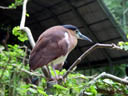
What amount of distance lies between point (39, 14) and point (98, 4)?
79.2 inches

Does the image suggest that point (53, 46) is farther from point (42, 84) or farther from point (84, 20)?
point (84, 20)

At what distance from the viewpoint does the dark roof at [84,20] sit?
6.42 m

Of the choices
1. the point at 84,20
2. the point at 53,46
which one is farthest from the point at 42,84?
the point at 84,20

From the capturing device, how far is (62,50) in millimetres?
2602

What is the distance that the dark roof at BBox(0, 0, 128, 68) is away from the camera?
6.42m

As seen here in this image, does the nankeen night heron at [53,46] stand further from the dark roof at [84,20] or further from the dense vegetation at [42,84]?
the dark roof at [84,20]

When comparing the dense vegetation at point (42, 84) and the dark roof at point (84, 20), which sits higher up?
the dark roof at point (84, 20)

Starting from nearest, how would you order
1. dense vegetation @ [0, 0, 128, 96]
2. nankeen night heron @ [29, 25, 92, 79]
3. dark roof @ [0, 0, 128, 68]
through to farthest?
dense vegetation @ [0, 0, 128, 96] < nankeen night heron @ [29, 25, 92, 79] < dark roof @ [0, 0, 128, 68]

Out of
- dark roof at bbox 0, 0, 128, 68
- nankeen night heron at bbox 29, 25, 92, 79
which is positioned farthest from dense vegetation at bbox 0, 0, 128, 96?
dark roof at bbox 0, 0, 128, 68

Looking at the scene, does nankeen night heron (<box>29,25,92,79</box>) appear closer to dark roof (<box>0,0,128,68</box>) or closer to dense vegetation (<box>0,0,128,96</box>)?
dense vegetation (<box>0,0,128,96</box>)

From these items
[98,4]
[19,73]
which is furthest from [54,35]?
[98,4]

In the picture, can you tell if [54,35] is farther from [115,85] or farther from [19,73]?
[115,85]

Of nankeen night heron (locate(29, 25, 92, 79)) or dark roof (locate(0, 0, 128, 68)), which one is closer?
nankeen night heron (locate(29, 25, 92, 79))

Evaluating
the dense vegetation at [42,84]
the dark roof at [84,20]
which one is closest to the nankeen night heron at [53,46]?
the dense vegetation at [42,84]
